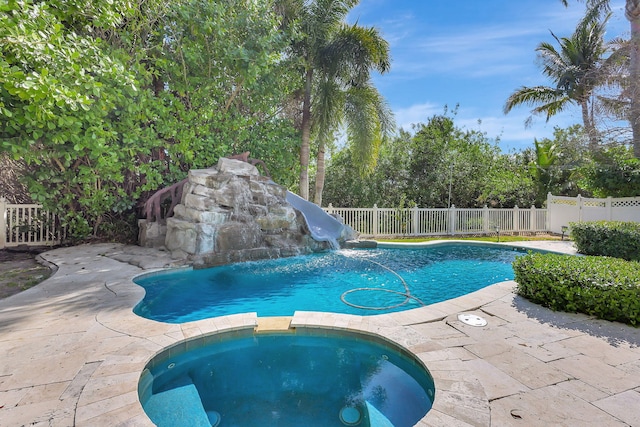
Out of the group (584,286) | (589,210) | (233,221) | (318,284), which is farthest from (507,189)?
(233,221)

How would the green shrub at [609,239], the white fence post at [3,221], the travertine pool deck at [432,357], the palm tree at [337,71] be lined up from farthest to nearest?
the palm tree at [337,71]
the white fence post at [3,221]
the green shrub at [609,239]
the travertine pool deck at [432,357]

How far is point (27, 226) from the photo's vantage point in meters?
9.41

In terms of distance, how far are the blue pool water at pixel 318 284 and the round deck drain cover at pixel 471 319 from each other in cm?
108

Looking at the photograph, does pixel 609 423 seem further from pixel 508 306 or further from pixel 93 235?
pixel 93 235

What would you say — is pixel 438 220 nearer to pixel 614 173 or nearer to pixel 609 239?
pixel 609 239

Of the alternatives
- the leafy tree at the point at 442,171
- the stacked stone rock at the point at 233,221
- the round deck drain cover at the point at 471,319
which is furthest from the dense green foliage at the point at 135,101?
the leafy tree at the point at 442,171

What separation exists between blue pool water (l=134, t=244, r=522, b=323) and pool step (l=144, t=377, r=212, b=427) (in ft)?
5.68

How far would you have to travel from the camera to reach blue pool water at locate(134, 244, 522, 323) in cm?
499

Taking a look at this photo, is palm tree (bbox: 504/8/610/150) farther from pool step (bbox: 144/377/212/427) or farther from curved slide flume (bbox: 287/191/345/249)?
pool step (bbox: 144/377/212/427)

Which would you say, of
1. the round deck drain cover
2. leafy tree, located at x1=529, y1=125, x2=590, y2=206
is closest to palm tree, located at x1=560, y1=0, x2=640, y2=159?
leafy tree, located at x1=529, y1=125, x2=590, y2=206

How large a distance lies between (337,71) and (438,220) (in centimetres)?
766

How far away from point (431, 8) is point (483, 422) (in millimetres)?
10053

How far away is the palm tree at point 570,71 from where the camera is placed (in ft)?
48.4

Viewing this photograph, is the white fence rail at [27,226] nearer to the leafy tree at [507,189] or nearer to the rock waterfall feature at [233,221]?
the rock waterfall feature at [233,221]
